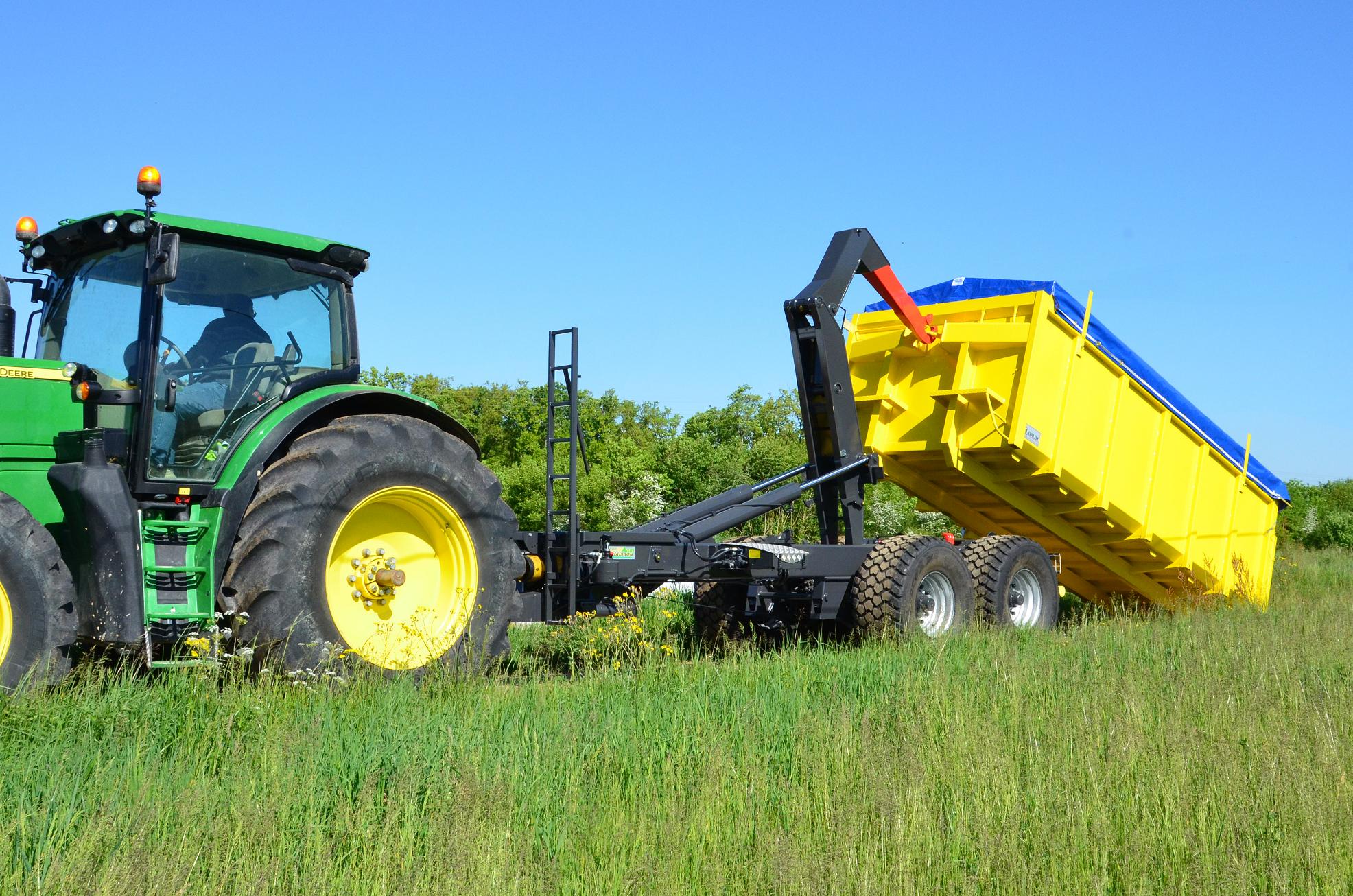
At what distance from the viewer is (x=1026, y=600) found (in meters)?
9.46

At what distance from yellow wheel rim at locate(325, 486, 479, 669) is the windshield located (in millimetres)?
784

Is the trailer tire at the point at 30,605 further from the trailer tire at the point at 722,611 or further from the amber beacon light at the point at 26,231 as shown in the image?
the trailer tire at the point at 722,611

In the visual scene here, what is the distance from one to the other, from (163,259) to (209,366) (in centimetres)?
76

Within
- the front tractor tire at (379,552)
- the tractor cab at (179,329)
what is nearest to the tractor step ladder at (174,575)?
the front tractor tire at (379,552)

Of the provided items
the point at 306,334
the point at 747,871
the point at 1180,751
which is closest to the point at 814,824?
the point at 747,871

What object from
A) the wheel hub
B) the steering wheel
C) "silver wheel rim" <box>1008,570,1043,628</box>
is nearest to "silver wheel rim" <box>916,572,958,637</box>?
"silver wheel rim" <box>1008,570,1043,628</box>

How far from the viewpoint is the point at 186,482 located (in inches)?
219

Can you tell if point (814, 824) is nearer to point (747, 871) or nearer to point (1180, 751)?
point (747, 871)

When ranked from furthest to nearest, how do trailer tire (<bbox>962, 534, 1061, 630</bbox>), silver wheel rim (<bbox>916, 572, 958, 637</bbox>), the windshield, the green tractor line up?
trailer tire (<bbox>962, 534, 1061, 630</bbox>)
silver wheel rim (<bbox>916, 572, 958, 637</bbox>)
the windshield
the green tractor

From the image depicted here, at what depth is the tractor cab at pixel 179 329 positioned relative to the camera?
556cm

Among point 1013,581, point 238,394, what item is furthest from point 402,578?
point 1013,581

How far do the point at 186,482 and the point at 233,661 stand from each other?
912mm

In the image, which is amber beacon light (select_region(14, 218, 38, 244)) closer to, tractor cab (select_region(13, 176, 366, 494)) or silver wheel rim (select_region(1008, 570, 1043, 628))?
tractor cab (select_region(13, 176, 366, 494))

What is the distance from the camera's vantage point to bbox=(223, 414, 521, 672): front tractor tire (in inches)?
213
